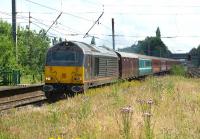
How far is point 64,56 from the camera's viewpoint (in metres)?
23.0

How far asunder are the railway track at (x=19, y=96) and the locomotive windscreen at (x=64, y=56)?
188cm

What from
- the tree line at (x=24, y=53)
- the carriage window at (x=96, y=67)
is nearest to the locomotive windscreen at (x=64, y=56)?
the carriage window at (x=96, y=67)

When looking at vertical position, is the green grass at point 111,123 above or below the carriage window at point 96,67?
below

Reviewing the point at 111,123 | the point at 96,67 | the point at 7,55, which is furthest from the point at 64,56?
the point at 7,55

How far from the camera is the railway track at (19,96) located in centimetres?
2114

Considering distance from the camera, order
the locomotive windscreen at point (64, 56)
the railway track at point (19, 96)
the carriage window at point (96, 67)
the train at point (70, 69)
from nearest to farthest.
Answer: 1. the railway track at point (19, 96)
2. the train at point (70, 69)
3. the locomotive windscreen at point (64, 56)
4. the carriage window at point (96, 67)

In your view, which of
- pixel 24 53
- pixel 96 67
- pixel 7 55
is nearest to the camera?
pixel 96 67

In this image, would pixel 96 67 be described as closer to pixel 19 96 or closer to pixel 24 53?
pixel 19 96

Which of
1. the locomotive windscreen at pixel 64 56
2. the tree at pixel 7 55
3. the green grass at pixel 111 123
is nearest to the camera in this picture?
A: the green grass at pixel 111 123

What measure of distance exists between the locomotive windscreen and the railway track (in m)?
1.88

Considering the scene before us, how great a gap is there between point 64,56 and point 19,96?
298cm

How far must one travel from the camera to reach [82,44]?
23.9 meters

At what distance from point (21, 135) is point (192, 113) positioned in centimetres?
442

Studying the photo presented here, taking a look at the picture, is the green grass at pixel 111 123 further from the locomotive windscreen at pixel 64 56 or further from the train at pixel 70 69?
the locomotive windscreen at pixel 64 56
